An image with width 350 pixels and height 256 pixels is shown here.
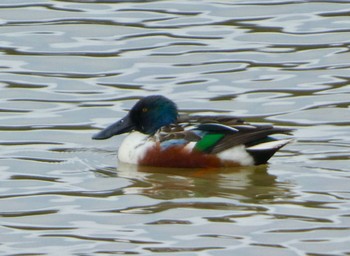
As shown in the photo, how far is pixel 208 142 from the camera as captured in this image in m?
12.8

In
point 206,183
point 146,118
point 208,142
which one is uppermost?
point 146,118

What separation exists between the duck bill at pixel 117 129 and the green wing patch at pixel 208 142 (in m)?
0.86

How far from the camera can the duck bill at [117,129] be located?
13.3m

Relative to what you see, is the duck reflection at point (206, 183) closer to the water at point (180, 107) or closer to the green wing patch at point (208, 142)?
the water at point (180, 107)

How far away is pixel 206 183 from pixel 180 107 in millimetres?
2595

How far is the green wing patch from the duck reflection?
19 centimetres

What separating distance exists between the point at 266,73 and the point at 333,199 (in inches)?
181

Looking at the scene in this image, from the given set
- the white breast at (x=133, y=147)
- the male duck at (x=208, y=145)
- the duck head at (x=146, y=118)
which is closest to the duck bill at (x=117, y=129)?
the duck head at (x=146, y=118)

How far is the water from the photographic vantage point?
1050 cm

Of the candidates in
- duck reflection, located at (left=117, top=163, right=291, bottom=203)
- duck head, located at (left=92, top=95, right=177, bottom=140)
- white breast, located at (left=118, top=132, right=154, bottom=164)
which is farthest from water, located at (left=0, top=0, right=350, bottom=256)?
duck head, located at (left=92, top=95, right=177, bottom=140)

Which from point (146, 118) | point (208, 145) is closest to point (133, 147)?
point (146, 118)

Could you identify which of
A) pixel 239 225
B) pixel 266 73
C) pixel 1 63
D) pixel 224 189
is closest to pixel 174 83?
pixel 266 73

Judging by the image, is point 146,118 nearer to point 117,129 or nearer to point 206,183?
point 117,129

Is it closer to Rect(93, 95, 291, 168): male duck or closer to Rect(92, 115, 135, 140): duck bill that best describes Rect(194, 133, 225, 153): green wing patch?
Rect(93, 95, 291, 168): male duck
